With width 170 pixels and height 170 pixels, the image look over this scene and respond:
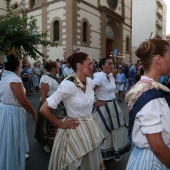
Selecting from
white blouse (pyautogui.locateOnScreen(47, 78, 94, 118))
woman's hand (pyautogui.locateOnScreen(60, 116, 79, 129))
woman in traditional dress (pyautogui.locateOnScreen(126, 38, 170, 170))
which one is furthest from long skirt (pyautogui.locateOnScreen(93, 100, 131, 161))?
woman in traditional dress (pyautogui.locateOnScreen(126, 38, 170, 170))

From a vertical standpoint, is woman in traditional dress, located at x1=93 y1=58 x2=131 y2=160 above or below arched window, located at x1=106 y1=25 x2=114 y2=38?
below

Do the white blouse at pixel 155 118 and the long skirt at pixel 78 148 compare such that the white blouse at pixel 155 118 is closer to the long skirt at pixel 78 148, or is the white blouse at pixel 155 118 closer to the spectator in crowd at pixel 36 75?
the long skirt at pixel 78 148

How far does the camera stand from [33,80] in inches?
619

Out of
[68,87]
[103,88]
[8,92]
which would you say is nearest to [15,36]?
[8,92]

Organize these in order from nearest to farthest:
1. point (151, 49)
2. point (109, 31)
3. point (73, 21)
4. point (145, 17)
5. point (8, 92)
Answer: point (151, 49)
point (8, 92)
point (73, 21)
point (109, 31)
point (145, 17)

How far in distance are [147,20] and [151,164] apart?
2132 inches

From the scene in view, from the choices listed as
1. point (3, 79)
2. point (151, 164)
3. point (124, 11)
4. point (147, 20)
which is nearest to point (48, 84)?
point (3, 79)

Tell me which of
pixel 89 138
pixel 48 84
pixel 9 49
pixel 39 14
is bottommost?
pixel 89 138

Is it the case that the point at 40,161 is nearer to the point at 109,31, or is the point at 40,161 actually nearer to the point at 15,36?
the point at 15,36

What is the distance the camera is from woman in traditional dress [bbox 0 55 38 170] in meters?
3.39

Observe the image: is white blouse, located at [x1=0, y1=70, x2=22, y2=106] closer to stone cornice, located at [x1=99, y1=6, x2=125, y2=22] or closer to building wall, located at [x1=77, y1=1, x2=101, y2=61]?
building wall, located at [x1=77, y1=1, x2=101, y2=61]

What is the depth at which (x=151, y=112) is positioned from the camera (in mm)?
1561

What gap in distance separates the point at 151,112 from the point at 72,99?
1.28 metres

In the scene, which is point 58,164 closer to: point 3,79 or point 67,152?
point 67,152
